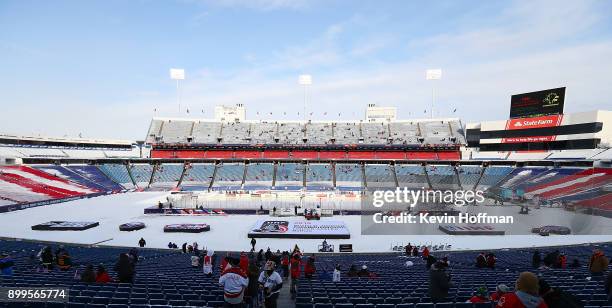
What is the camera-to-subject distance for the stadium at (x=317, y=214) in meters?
9.80

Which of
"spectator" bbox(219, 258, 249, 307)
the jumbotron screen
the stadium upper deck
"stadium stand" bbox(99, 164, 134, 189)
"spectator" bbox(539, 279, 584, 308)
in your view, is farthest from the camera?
the stadium upper deck

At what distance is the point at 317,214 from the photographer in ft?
127

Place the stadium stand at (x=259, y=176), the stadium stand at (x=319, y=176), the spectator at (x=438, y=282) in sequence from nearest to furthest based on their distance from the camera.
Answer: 1. the spectator at (x=438, y=282)
2. the stadium stand at (x=259, y=176)
3. the stadium stand at (x=319, y=176)

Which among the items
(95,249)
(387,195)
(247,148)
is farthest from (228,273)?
(247,148)

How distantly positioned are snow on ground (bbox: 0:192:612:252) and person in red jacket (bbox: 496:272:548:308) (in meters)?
22.3

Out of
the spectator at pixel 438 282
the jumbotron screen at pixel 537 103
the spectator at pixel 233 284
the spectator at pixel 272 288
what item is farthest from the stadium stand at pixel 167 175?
the jumbotron screen at pixel 537 103

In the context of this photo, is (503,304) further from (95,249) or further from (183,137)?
(183,137)

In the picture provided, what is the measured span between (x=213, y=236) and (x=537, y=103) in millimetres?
57291

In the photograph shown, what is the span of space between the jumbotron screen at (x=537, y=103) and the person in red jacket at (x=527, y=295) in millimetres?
64201

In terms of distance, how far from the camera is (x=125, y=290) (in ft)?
32.2

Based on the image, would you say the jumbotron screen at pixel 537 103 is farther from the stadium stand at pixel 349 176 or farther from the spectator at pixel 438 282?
the spectator at pixel 438 282

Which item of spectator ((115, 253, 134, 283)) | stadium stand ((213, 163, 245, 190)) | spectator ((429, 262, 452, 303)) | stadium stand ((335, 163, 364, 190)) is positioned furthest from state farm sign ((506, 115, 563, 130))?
spectator ((115, 253, 134, 283))

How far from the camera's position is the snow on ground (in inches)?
1080

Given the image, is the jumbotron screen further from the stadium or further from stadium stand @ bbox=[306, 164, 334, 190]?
stadium stand @ bbox=[306, 164, 334, 190]
